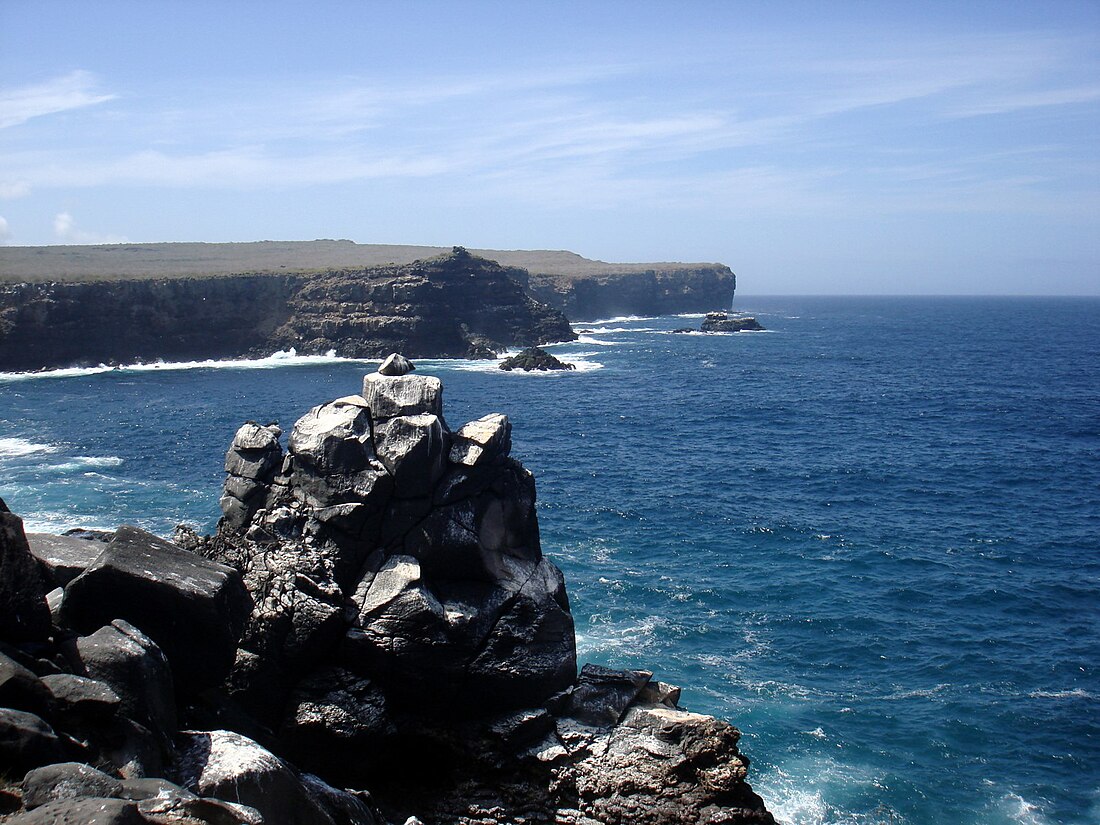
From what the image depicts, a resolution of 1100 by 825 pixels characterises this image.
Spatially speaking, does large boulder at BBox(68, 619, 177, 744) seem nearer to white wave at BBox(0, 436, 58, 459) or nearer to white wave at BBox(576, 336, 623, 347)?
white wave at BBox(0, 436, 58, 459)

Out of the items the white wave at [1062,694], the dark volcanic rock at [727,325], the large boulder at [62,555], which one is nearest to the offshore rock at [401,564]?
the large boulder at [62,555]

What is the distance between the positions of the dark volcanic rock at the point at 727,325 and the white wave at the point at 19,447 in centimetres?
12941

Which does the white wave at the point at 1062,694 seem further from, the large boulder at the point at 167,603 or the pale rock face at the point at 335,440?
the large boulder at the point at 167,603

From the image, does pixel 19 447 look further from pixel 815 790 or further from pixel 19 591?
pixel 815 790

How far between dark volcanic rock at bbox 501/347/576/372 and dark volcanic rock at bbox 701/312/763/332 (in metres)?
68.7

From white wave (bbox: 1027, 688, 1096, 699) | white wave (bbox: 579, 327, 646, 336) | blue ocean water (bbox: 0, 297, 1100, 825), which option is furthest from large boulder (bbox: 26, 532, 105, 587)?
white wave (bbox: 579, 327, 646, 336)

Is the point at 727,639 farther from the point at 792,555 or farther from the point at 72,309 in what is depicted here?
the point at 72,309

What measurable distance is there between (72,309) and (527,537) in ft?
337

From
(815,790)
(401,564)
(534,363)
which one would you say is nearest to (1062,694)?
(815,790)

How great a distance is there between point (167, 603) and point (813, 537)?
3145 centimetres

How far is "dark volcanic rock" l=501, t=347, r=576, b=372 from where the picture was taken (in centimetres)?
10462

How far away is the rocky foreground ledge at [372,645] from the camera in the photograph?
14039 millimetres

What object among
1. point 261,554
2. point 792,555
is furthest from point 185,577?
point 792,555

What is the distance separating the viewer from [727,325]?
168 meters
